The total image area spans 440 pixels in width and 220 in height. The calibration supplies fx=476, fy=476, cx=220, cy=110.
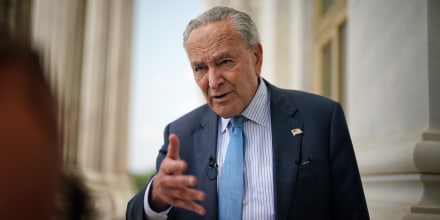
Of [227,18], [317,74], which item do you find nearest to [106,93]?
[317,74]

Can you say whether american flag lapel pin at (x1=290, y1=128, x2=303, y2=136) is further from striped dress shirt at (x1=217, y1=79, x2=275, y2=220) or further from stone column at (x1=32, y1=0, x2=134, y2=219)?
stone column at (x1=32, y1=0, x2=134, y2=219)

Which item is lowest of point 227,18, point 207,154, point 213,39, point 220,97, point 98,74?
point 207,154

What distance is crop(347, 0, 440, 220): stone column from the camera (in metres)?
2.29

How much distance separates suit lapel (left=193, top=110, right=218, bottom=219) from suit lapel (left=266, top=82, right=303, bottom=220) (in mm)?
288

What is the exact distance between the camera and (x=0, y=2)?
572 mm

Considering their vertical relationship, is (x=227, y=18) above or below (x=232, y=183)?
above

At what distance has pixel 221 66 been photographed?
7.77 ft

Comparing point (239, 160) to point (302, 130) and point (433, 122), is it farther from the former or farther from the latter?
point (433, 122)

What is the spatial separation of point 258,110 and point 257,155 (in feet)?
0.79

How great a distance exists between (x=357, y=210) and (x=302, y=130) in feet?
1.48

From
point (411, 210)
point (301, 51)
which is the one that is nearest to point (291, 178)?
point (411, 210)

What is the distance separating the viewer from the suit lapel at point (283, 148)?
6.94 feet

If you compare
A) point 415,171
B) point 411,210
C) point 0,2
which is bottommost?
point 411,210

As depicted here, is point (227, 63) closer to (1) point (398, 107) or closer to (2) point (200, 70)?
(2) point (200, 70)
